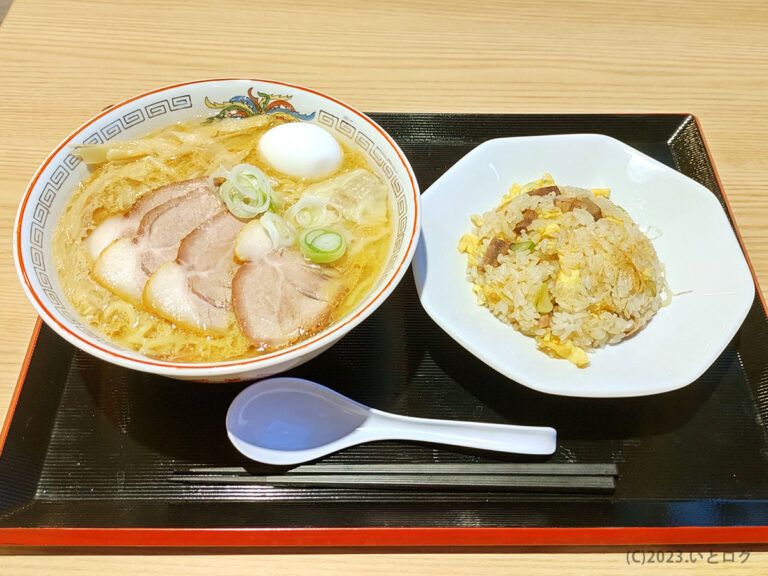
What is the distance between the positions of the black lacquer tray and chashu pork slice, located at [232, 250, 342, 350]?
0.71 feet

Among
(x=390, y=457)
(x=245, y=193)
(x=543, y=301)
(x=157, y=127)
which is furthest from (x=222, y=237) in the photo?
(x=543, y=301)

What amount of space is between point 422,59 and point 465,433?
183cm

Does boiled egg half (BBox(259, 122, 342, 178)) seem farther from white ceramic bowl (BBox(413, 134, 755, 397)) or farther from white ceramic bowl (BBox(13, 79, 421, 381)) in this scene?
white ceramic bowl (BBox(413, 134, 755, 397))

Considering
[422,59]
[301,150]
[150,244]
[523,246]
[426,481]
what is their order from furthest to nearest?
[422,59] < [523,246] < [301,150] < [150,244] < [426,481]

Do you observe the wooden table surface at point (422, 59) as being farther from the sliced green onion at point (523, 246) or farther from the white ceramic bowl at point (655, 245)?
the sliced green onion at point (523, 246)

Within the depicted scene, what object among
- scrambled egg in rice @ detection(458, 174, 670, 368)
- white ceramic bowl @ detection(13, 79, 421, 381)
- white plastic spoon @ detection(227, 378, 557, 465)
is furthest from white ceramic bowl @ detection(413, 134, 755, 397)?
white ceramic bowl @ detection(13, 79, 421, 381)

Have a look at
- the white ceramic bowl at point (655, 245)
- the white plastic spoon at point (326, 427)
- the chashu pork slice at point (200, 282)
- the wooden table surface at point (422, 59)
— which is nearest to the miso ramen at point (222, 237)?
the chashu pork slice at point (200, 282)

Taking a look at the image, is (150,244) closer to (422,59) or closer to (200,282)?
(200,282)

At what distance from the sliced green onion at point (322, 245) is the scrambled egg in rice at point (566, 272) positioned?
52 cm

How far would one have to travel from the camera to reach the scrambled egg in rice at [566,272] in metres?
1.67

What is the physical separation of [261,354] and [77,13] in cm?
222

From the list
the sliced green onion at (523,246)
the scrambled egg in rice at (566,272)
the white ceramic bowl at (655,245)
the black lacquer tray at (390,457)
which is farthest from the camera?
the sliced green onion at (523,246)

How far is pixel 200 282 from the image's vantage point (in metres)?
1.45

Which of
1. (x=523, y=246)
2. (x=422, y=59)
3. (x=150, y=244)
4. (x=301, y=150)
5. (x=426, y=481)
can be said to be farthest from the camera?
(x=422, y=59)
